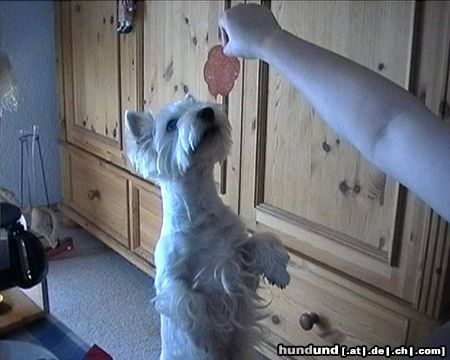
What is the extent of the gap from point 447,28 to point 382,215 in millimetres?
339

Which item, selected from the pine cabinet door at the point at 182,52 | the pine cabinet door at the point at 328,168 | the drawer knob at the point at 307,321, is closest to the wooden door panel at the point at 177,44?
the pine cabinet door at the point at 182,52

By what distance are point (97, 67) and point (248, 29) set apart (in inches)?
34.9

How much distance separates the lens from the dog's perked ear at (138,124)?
479mm

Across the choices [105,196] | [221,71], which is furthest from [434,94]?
[105,196]

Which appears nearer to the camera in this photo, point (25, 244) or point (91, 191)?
point (25, 244)

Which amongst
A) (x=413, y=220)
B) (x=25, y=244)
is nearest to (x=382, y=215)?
(x=413, y=220)

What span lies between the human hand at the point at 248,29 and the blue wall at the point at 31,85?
0.21m

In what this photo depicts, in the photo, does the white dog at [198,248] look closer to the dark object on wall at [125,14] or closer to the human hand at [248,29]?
the human hand at [248,29]

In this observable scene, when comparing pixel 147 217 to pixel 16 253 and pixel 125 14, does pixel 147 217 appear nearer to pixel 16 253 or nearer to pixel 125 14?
pixel 125 14

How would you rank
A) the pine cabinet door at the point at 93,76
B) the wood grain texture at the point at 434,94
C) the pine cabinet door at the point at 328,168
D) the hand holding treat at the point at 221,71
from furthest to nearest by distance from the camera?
the pine cabinet door at the point at 93,76 → the pine cabinet door at the point at 328,168 → the wood grain texture at the point at 434,94 → the hand holding treat at the point at 221,71

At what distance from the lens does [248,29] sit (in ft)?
1.57

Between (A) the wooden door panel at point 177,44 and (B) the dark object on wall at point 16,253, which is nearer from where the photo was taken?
(B) the dark object on wall at point 16,253

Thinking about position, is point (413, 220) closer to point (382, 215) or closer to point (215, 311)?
point (382, 215)

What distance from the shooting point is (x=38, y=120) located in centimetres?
63
